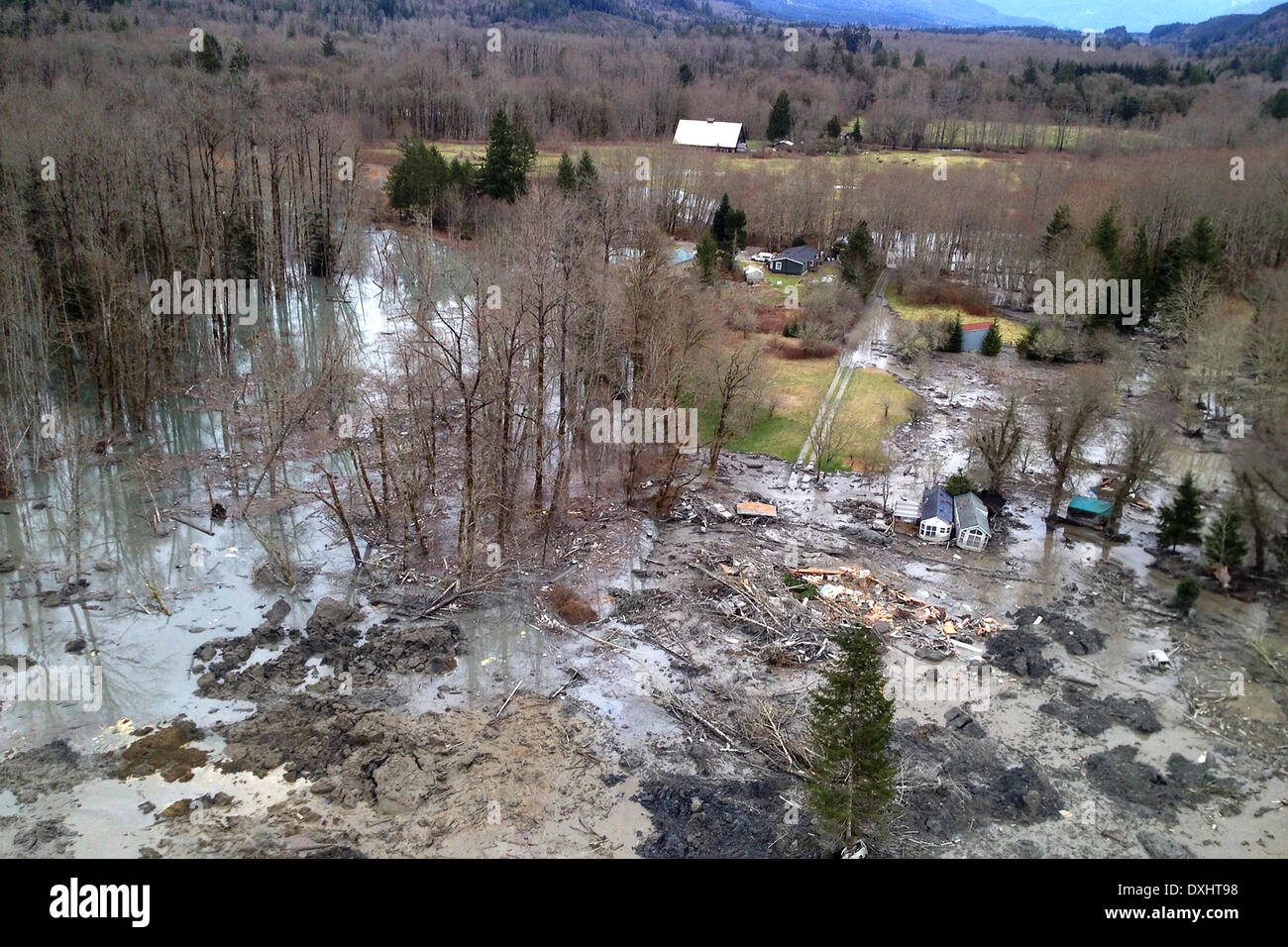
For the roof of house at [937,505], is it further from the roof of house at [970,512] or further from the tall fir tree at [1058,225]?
the tall fir tree at [1058,225]

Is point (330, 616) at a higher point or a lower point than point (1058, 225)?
lower

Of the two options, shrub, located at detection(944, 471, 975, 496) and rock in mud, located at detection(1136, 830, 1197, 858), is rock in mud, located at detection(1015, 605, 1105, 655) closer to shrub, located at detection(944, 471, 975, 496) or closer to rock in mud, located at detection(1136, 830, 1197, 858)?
shrub, located at detection(944, 471, 975, 496)

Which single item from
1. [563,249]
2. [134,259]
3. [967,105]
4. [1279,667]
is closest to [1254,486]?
[1279,667]

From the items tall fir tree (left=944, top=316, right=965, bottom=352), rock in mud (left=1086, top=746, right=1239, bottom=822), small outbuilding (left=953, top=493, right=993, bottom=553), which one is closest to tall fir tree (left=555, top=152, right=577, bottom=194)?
tall fir tree (left=944, top=316, right=965, bottom=352)

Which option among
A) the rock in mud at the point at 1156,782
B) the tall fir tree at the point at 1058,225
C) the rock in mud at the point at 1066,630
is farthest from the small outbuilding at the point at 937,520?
the tall fir tree at the point at 1058,225

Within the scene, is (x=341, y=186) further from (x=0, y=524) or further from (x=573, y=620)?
(x=573, y=620)

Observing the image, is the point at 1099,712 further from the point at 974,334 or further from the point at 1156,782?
the point at 974,334

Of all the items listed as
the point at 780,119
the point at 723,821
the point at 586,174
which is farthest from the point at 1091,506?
the point at 780,119
